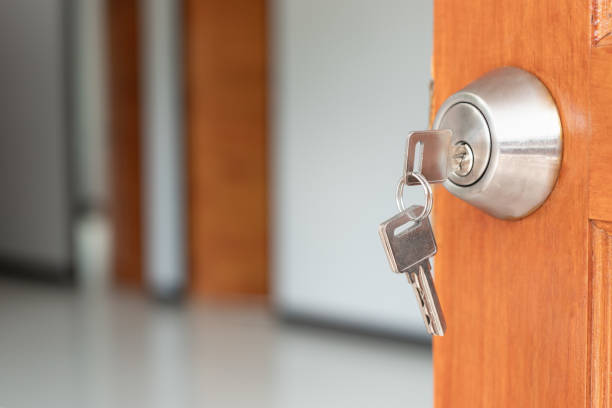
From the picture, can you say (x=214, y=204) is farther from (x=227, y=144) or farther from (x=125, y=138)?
(x=125, y=138)

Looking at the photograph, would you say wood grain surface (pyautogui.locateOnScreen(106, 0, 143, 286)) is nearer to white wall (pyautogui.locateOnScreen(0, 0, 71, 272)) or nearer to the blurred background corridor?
the blurred background corridor

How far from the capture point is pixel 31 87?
4.19m

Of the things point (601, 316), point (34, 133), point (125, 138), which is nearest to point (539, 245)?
point (601, 316)

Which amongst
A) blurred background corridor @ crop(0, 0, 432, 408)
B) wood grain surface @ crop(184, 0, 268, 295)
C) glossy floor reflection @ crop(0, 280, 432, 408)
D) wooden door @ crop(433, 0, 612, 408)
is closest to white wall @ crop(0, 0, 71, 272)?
blurred background corridor @ crop(0, 0, 432, 408)

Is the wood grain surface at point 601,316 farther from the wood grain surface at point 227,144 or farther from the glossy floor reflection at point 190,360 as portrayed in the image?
the wood grain surface at point 227,144

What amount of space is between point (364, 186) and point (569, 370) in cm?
266

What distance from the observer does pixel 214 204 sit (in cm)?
379

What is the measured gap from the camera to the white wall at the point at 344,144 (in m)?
2.88

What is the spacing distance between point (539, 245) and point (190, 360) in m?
2.62

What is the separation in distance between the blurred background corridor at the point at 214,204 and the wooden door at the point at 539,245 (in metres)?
1.99

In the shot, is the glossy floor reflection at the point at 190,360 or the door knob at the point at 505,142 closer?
the door knob at the point at 505,142

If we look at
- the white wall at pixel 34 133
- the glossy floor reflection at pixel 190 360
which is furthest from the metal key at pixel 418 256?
the white wall at pixel 34 133

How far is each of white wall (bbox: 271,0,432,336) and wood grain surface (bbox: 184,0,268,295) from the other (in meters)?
0.38

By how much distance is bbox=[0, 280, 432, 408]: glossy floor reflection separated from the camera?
Result: 7.94 feet
